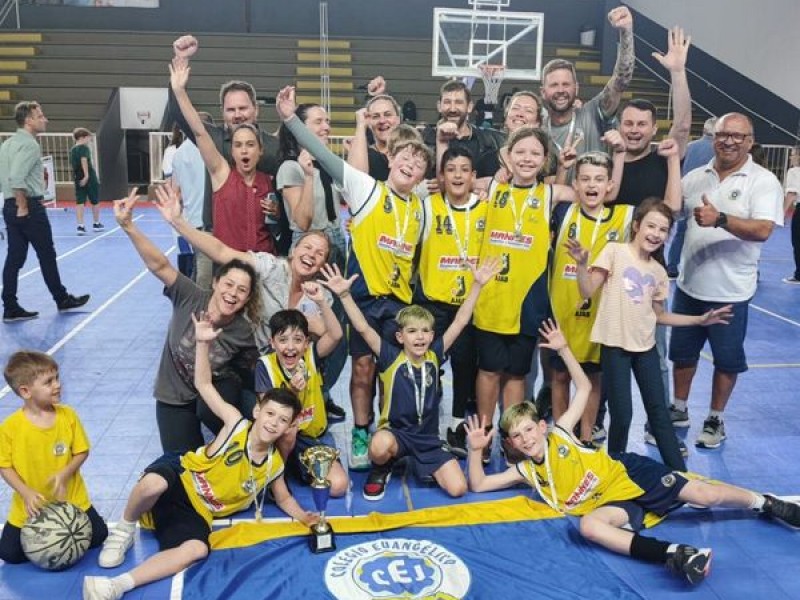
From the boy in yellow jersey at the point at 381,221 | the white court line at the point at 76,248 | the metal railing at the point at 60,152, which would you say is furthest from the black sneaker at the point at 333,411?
→ the metal railing at the point at 60,152

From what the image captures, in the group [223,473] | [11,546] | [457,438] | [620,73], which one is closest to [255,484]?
[223,473]

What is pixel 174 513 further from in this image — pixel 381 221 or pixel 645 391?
pixel 645 391

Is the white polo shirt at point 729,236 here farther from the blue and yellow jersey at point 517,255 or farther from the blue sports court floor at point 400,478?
the blue and yellow jersey at point 517,255

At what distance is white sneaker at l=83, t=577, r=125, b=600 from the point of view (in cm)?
307

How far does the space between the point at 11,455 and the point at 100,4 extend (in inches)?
766

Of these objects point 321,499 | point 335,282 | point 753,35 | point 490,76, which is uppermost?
point 753,35

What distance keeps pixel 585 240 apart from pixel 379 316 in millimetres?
1273

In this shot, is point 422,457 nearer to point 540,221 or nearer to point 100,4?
point 540,221

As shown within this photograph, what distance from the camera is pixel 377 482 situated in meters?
4.18

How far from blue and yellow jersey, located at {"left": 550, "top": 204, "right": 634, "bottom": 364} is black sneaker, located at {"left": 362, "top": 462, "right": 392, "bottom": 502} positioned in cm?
132

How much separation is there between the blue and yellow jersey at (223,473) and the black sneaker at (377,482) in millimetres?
650

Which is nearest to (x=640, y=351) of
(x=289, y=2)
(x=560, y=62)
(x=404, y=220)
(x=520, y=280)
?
(x=520, y=280)

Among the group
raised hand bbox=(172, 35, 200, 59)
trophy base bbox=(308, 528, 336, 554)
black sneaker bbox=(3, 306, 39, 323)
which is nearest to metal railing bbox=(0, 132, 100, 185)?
black sneaker bbox=(3, 306, 39, 323)

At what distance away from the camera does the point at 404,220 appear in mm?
4359
